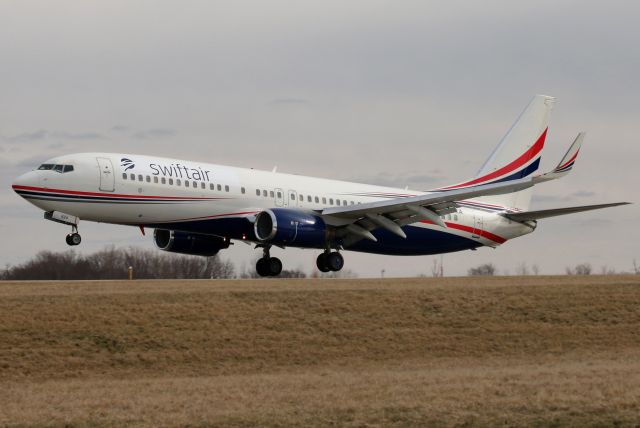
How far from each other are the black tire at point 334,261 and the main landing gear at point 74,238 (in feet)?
36.0

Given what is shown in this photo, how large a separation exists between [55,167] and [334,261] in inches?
495

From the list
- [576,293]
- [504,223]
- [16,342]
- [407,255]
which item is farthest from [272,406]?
[504,223]

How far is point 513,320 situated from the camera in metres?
39.7

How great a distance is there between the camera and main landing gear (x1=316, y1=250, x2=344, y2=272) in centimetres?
4816

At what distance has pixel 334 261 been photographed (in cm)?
4816

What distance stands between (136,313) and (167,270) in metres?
34.9

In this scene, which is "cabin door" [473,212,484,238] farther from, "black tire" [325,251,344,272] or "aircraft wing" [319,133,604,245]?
"black tire" [325,251,344,272]

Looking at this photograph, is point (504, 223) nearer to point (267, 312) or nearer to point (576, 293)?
point (576, 293)

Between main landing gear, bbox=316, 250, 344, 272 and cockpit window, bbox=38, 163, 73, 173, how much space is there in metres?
11.7

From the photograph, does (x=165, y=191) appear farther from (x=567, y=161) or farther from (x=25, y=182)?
(x=567, y=161)

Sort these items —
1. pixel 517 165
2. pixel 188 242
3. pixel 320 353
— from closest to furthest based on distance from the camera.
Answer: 1. pixel 320 353
2. pixel 188 242
3. pixel 517 165

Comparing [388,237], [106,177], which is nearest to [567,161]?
[388,237]

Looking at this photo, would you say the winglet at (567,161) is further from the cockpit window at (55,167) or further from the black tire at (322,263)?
the cockpit window at (55,167)

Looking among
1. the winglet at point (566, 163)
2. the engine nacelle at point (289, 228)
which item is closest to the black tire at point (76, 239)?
the engine nacelle at point (289, 228)
